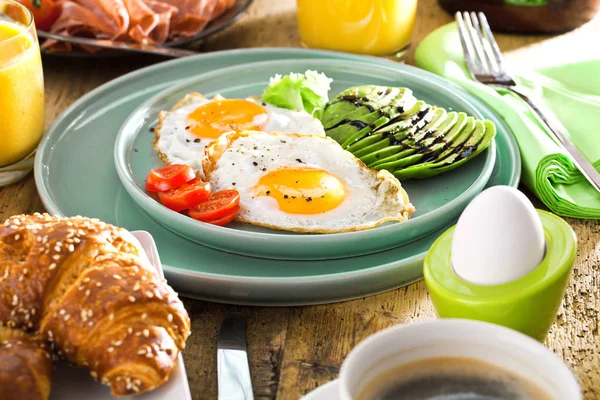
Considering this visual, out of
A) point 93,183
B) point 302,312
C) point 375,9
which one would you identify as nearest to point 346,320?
point 302,312

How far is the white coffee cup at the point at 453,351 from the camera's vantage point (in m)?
1.34

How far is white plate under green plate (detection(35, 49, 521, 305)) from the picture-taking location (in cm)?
201

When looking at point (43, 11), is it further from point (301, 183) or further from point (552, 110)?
point (552, 110)

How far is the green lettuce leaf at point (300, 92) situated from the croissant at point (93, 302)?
1285mm

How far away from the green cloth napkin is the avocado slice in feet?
0.60

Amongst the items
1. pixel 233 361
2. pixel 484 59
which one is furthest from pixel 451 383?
pixel 484 59

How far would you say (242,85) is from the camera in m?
3.15

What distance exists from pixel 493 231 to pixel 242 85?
5.83 ft

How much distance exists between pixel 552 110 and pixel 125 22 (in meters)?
1.81

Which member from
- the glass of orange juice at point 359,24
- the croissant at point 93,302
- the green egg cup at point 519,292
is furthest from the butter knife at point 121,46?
the green egg cup at point 519,292

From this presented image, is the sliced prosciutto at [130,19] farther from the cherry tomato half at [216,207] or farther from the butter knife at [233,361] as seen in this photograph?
the butter knife at [233,361]

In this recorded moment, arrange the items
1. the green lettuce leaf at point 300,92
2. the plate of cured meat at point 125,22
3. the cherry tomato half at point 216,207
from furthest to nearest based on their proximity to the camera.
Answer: the plate of cured meat at point 125,22 < the green lettuce leaf at point 300,92 < the cherry tomato half at point 216,207

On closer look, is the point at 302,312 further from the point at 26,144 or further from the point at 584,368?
the point at 26,144

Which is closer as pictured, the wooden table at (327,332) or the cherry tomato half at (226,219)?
the wooden table at (327,332)
